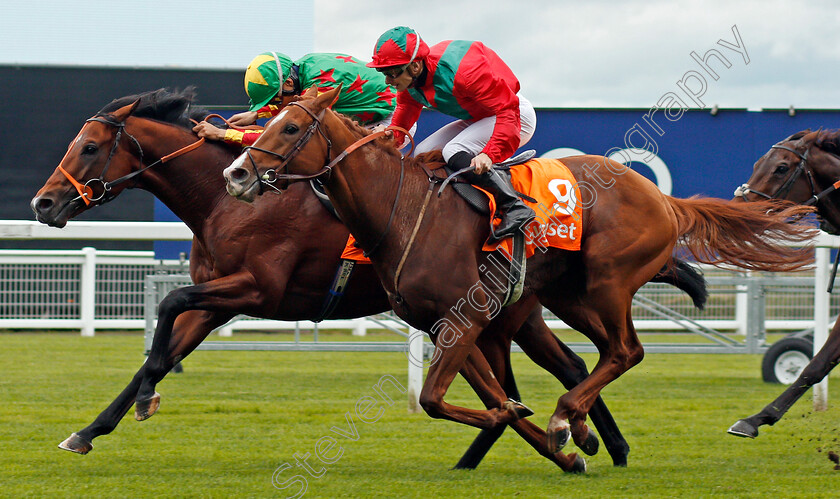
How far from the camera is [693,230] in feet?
14.3

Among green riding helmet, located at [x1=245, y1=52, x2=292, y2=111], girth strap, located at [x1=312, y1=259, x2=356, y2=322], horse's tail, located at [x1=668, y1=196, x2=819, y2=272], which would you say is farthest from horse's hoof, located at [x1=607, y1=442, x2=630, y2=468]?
green riding helmet, located at [x1=245, y1=52, x2=292, y2=111]

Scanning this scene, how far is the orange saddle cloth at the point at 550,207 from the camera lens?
385 centimetres

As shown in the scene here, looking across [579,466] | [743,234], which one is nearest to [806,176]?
[743,234]

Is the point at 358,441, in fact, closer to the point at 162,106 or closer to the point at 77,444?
the point at 77,444

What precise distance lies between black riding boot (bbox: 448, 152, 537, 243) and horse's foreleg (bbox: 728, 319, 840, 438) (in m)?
1.35

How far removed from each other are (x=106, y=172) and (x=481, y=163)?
5.39 ft

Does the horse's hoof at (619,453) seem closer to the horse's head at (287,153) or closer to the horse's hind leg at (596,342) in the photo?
the horse's hind leg at (596,342)

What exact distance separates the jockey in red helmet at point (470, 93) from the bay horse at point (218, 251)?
687mm

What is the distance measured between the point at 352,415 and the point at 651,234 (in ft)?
7.57

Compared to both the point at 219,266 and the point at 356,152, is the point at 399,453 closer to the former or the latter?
the point at 219,266

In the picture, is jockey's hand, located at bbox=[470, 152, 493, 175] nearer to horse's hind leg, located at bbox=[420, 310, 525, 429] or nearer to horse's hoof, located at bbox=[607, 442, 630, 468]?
horse's hind leg, located at bbox=[420, 310, 525, 429]

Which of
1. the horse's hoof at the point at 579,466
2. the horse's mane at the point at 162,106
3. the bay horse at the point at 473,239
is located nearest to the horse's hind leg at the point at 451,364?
the bay horse at the point at 473,239

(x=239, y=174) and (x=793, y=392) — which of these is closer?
(x=239, y=174)

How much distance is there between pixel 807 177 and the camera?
16.1 feet
